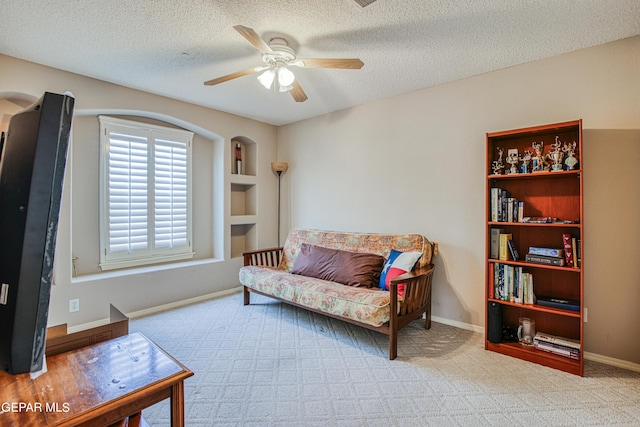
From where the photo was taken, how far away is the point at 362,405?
191 cm

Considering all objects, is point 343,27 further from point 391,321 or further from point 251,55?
point 391,321

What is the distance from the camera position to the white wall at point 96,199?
2.91 m

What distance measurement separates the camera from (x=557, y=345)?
2.40m

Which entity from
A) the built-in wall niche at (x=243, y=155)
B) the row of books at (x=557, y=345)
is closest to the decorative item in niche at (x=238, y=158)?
the built-in wall niche at (x=243, y=155)

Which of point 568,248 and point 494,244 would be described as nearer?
point 568,248

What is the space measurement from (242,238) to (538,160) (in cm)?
390

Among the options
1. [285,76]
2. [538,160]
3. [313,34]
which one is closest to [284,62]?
[285,76]

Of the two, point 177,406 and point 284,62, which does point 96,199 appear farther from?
point 177,406

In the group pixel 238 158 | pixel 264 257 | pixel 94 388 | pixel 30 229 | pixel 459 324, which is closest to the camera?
pixel 30 229

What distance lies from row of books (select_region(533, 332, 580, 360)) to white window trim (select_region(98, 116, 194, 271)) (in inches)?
155

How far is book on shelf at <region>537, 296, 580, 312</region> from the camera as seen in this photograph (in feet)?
7.66

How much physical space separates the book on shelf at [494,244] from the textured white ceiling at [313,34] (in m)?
1.51

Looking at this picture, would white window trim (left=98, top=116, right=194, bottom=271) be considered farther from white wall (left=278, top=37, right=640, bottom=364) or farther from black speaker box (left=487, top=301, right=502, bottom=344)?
black speaker box (left=487, top=301, right=502, bottom=344)

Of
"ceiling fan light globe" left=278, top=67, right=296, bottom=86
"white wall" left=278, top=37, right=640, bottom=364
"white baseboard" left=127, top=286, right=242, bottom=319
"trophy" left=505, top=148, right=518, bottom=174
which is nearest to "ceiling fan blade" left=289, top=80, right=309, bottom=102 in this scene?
"ceiling fan light globe" left=278, top=67, right=296, bottom=86
